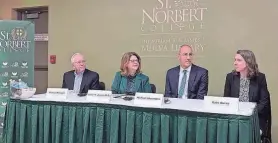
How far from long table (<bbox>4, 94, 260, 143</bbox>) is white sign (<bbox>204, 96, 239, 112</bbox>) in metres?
0.03

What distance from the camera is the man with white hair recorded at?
3.53 meters

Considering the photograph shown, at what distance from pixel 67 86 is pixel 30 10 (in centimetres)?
213

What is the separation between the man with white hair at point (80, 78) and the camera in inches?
139

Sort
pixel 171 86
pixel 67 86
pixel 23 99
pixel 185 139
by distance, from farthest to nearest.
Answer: pixel 67 86, pixel 171 86, pixel 23 99, pixel 185 139

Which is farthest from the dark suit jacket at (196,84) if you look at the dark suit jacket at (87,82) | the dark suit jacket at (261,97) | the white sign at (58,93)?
the white sign at (58,93)

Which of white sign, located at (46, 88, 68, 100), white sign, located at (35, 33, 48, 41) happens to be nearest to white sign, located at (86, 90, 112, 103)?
white sign, located at (46, 88, 68, 100)

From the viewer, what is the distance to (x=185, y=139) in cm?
205

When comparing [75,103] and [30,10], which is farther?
[30,10]

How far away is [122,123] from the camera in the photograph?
7.35 ft

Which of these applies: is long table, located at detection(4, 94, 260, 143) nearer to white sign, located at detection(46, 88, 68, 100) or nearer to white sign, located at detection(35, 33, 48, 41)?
white sign, located at detection(46, 88, 68, 100)

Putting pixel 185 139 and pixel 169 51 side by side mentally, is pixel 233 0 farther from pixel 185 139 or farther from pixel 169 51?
pixel 185 139

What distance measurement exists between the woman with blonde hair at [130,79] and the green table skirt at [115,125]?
820 millimetres

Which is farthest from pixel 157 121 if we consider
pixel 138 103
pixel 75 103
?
pixel 75 103

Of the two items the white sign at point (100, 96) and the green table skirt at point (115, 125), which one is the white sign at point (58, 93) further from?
the white sign at point (100, 96)
